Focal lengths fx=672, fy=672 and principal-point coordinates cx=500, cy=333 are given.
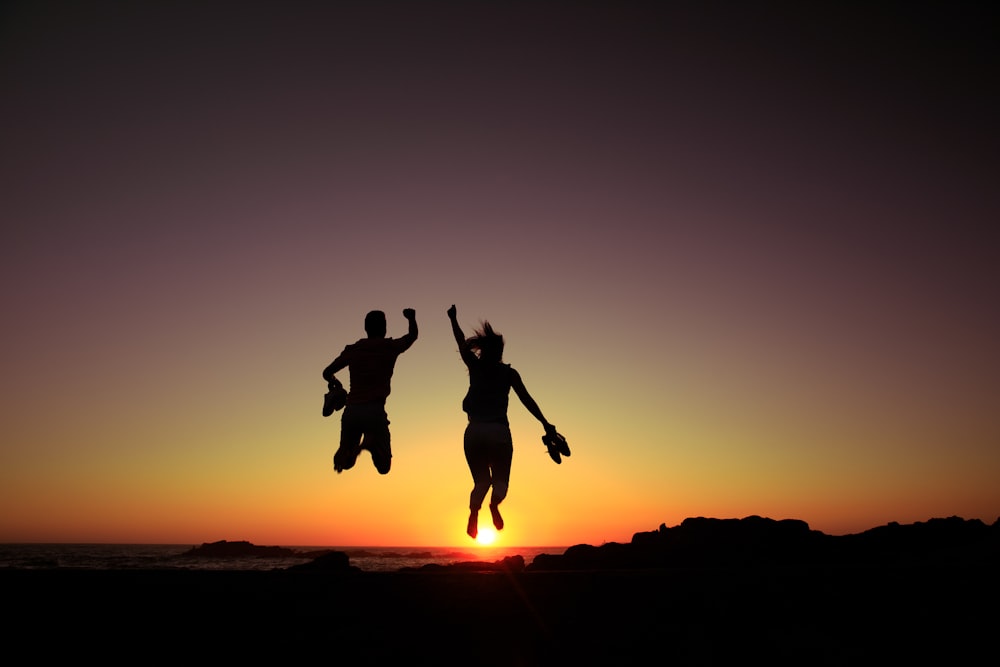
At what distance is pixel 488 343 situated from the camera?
6934mm

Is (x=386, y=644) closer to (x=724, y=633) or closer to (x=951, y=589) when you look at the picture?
(x=724, y=633)

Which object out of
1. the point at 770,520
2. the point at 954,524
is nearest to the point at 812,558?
the point at 770,520

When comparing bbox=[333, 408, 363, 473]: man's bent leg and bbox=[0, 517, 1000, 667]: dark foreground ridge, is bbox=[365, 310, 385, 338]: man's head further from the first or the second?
bbox=[0, 517, 1000, 667]: dark foreground ridge

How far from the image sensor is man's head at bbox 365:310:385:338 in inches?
280

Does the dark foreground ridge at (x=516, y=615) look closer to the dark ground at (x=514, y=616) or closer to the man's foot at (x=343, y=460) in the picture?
the dark ground at (x=514, y=616)

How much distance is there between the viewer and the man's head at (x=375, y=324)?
280 inches

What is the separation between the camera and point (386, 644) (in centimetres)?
333

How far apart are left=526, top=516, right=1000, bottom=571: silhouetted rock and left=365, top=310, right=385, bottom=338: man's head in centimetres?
2157

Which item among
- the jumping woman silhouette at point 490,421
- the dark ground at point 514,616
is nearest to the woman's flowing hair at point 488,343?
the jumping woman silhouette at point 490,421

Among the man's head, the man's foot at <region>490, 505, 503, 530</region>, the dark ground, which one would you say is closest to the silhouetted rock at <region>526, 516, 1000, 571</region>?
the man's foot at <region>490, 505, 503, 530</region>

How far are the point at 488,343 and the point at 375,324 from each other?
124 cm

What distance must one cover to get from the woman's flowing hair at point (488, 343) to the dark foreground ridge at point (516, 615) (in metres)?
3.32

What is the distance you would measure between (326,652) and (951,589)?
3.35m

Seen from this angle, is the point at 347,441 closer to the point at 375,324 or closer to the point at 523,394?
the point at 375,324
